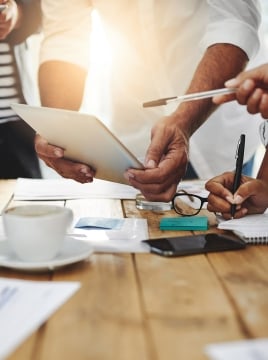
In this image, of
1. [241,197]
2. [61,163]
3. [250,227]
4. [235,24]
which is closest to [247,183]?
[241,197]

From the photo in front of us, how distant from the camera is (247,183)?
1.24 metres

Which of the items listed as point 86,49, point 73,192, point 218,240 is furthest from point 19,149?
point 218,240

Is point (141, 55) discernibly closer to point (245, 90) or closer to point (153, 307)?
point (245, 90)

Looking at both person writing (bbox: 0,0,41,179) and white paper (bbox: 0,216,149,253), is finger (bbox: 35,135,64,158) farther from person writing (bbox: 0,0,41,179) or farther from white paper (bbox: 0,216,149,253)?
person writing (bbox: 0,0,41,179)

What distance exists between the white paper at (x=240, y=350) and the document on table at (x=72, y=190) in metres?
0.90

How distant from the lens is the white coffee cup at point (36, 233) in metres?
0.84

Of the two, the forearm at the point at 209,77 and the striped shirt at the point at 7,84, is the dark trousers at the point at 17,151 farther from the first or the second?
the forearm at the point at 209,77

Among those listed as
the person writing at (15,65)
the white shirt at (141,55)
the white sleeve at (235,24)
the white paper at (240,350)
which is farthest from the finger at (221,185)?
the person writing at (15,65)

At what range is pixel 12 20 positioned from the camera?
7.70ft

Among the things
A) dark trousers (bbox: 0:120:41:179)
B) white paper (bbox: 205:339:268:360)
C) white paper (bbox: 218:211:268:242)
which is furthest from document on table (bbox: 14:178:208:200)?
white paper (bbox: 205:339:268:360)

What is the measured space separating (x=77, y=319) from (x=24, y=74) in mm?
1792

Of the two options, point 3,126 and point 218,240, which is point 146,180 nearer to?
point 218,240

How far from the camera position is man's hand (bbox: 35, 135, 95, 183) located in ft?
4.75

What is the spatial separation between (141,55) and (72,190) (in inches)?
38.8
